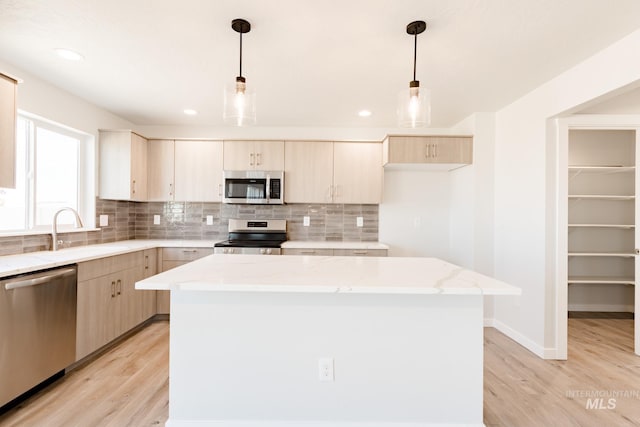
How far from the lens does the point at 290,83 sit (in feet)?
8.72

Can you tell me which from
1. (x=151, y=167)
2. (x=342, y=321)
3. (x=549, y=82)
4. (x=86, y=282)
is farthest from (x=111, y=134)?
(x=549, y=82)

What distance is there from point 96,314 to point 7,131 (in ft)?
4.81

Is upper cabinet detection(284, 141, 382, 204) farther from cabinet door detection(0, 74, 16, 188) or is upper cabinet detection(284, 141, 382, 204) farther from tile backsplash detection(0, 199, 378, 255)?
cabinet door detection(0, 74, 16, 188)

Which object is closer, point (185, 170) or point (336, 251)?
point (336, 251)

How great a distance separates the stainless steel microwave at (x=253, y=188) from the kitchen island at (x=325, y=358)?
82.8 inches

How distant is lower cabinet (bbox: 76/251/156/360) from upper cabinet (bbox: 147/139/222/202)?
0.93 meters

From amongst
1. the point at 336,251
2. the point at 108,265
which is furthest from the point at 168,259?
the point at 336,251

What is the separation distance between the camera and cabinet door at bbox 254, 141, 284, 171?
376 centimetres

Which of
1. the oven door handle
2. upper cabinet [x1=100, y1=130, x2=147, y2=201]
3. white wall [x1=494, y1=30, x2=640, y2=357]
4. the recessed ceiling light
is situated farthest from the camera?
the oven door handle

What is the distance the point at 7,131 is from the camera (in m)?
2.03

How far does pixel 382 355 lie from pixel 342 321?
28 cm

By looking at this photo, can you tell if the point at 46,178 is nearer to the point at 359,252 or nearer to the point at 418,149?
the point at 359,252

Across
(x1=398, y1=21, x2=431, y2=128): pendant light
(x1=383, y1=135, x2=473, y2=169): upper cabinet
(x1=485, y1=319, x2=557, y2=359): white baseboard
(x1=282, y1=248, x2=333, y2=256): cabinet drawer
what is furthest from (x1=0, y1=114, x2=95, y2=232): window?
(x1=485, y1=319, x2=557, y2=359): white baseboard

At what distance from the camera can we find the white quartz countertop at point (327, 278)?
1.38m
